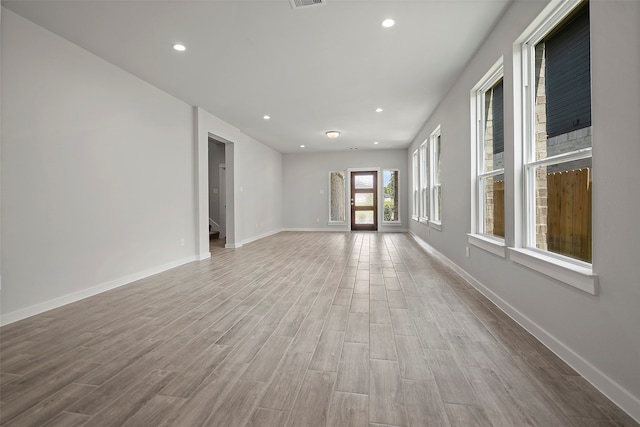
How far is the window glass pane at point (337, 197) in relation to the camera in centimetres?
1052

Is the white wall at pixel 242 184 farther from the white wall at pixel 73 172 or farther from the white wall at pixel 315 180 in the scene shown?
the white wall at pixel 73 172

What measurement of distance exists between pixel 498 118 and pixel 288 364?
3.18 meters

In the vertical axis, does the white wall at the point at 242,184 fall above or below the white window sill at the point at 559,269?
above

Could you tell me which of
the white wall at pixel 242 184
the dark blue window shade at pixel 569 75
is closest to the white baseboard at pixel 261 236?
the white wall at pixel 242 184

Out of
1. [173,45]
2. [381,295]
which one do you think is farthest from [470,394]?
[173,45]

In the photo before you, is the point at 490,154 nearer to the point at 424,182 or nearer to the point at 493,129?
the point at 493,129

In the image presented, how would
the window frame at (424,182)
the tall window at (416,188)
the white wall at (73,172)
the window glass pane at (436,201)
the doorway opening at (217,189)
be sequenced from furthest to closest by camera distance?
the doorway opening at (217,189)
the tall window at (416,188)
the window frame at (424,182)
the window glass pane at (436,201)
the white wall at (73,172)

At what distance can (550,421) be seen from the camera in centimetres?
135

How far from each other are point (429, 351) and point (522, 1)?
2810 millimetres

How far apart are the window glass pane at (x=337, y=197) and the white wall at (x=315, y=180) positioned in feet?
0.67

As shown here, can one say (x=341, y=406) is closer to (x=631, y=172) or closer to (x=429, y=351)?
(x=429, y=351)

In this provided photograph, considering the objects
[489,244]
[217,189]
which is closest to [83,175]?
[489,244]

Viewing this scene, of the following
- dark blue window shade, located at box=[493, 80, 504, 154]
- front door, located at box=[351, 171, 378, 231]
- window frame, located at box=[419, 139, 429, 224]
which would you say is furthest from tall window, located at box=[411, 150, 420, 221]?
dark blue window shade, located at box=[493, 80, 504, 154]

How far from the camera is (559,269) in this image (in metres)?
1.88
